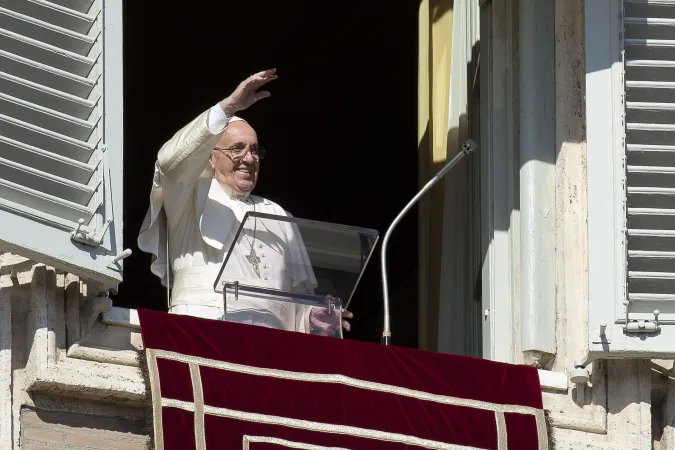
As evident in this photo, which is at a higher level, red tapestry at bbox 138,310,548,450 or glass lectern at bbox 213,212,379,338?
glass lectern at bbox 213,212,379,338

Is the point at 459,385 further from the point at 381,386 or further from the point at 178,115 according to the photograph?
the point at 178,115

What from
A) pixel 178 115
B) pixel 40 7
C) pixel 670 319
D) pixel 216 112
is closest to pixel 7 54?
pixel 40 7

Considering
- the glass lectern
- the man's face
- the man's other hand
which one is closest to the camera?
the glass lectern

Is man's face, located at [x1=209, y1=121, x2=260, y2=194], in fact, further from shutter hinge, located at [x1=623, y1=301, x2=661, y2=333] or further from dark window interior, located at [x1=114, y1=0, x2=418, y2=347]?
dark window interior, located at [x1=114, y1=0, x2=418, y2=347]

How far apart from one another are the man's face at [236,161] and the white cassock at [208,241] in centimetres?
4

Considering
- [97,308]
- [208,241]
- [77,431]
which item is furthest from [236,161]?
[77,431]

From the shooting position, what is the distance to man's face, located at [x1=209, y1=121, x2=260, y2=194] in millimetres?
9258

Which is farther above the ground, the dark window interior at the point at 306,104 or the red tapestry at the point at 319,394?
the dark window interior at the point at 306,104

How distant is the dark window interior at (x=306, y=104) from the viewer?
41.9 ft

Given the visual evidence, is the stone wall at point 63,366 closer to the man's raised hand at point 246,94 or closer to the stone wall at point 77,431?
the stone wall at point 77,431

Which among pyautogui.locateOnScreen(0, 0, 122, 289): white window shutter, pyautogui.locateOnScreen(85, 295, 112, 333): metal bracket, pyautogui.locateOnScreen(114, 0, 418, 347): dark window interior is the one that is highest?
pyautogui.locateOnScreen(114, 0, 418, 347): dark window interior

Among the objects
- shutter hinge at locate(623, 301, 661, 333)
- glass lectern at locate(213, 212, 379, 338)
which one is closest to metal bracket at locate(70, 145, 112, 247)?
glass lectern at locate(213, 212, 379, 338)

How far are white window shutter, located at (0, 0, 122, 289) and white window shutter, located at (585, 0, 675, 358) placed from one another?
5.21 ft

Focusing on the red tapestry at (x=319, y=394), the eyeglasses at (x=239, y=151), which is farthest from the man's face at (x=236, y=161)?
the red tapestry at (x=319, y=394)
